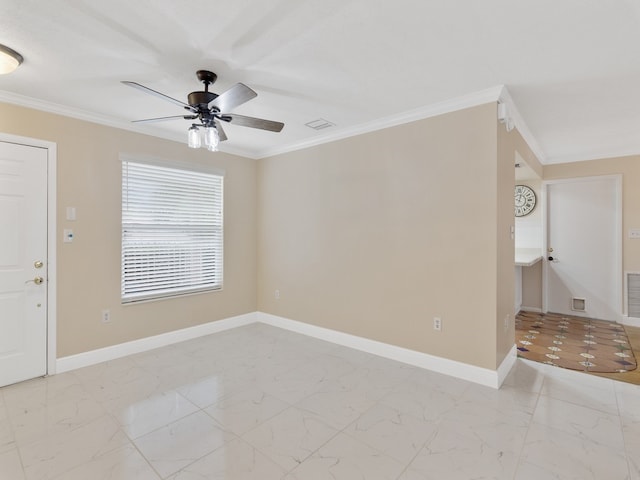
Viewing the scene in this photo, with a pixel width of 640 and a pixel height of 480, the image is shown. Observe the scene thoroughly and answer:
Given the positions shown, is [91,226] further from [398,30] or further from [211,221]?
[398,30]

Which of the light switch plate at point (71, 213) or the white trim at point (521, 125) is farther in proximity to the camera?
the light switch plate at point (71, 213)

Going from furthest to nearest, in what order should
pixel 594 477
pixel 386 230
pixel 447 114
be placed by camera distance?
pixel 386 230 < pixel 447 114 < pixel 594 477

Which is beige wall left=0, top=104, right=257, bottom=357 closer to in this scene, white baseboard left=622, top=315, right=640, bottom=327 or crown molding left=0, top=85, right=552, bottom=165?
crown molding left=0, top=85, right=552, bottom=165

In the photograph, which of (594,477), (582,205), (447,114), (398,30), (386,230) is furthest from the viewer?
(582,205)

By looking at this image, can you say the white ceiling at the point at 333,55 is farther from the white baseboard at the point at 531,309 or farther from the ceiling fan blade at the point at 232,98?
the white baseboard at the point at 531,309

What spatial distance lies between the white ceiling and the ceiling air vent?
13cm

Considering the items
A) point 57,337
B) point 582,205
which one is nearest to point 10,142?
point 57,337

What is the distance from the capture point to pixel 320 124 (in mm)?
3617

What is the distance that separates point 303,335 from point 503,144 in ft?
10.2

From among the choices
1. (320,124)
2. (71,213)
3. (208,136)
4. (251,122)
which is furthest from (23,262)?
(320,124)

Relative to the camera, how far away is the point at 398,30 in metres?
1.95

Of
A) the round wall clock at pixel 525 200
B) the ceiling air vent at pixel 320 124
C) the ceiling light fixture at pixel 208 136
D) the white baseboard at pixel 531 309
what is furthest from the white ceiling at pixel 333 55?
the white baseboard at pixel 531 309

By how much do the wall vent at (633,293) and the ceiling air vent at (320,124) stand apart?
469 cm

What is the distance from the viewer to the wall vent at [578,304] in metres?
5.00
